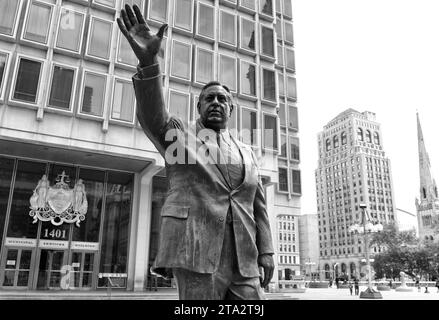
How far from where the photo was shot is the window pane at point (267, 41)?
92.9 feet

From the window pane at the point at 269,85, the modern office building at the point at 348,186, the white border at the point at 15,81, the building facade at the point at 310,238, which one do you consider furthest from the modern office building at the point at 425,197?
the white border at the point at 15,81

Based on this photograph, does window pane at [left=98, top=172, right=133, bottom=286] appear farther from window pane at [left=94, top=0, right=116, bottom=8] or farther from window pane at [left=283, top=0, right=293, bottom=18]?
window pane at [left=283, top=0, right=293, bottom=18]

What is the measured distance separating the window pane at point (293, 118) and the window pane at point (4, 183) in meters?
22.5

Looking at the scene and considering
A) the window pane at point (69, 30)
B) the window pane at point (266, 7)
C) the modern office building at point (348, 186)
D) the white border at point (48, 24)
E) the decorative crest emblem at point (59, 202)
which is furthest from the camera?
the modern office building at point (348, 186)

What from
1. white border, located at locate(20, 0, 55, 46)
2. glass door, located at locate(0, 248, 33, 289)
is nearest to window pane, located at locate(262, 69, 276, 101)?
white border, located at locate(20, 0, 55, 46)

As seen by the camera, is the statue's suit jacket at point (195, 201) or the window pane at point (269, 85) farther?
the window pane at point (269, 85)

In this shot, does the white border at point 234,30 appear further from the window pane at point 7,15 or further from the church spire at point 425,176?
the church spire at point 425,176

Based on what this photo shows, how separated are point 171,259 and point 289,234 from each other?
391 feet

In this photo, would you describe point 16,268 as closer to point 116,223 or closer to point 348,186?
point 116,223

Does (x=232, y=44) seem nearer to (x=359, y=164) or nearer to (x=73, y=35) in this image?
(x=73, y=35)

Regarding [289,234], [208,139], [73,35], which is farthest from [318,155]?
[208,139]

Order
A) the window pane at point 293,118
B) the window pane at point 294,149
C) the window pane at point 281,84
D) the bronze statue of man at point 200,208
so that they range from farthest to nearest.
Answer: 1. the window pane at point 281,84
2. the window pane at point 293,118
3. the window pane at point 294,149
4. the bronze statue of man at point 200,208

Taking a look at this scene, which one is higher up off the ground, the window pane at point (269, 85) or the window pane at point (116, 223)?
the window pane at point (269, 85)

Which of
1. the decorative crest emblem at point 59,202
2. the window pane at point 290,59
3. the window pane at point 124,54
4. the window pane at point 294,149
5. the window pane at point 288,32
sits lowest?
the decorative crest emblem at point 59,202
